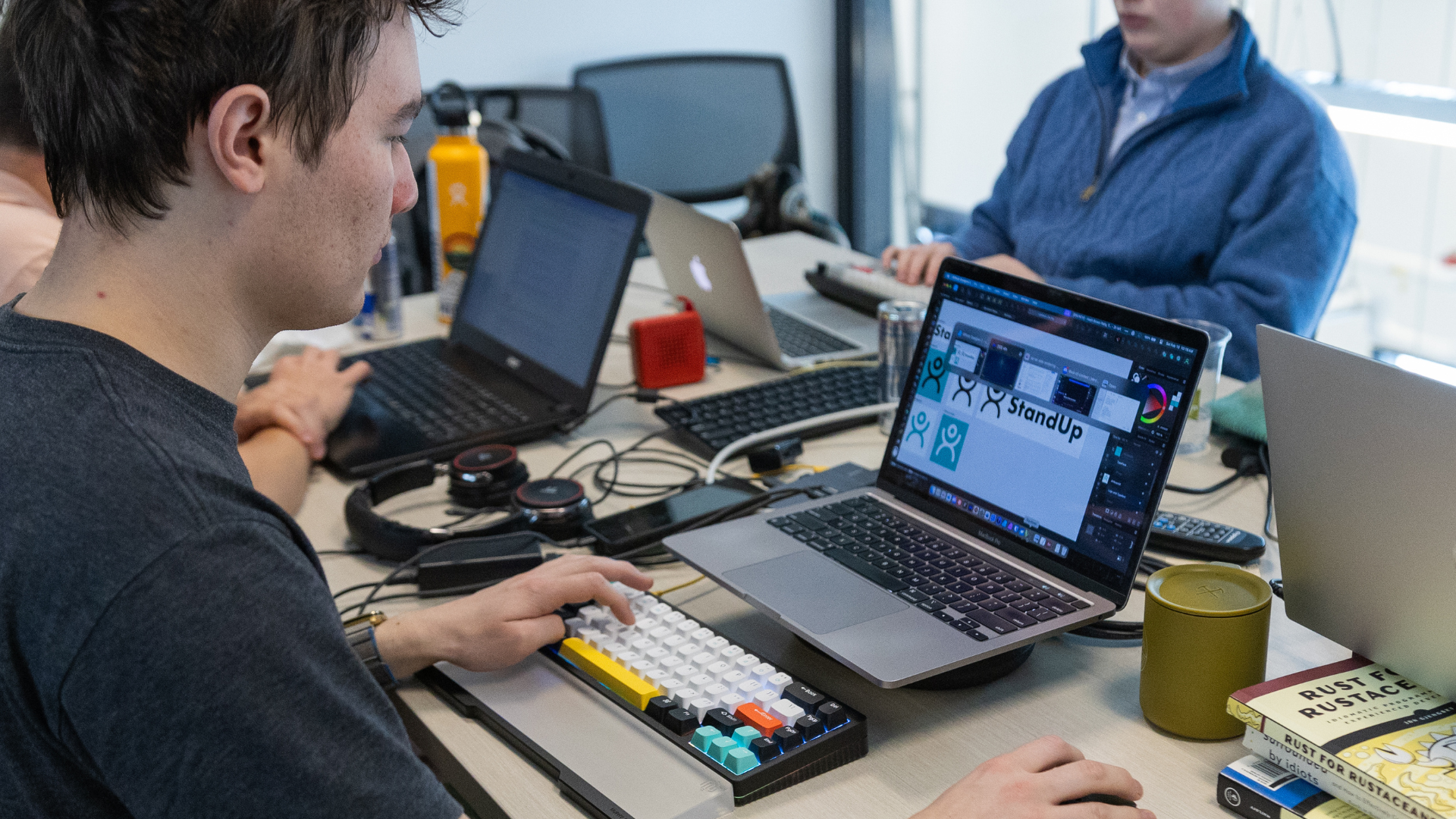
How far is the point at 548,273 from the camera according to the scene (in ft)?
5.32

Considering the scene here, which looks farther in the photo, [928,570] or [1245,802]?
[928,570]

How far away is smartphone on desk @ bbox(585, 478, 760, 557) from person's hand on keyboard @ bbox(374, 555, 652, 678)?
15cm

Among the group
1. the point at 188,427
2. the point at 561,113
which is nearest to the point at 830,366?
the point at 188,427

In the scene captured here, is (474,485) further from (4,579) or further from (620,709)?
(4,579)

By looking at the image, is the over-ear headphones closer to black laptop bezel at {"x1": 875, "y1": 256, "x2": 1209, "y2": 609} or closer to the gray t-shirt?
black laptop bezel at {"x1": 875, "y1": 256, "x2": 1209, "y2": 609}

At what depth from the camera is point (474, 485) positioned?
134 centimetres

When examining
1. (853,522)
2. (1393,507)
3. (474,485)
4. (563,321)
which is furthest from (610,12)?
(1393,507)

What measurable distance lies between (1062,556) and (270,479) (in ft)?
2.82

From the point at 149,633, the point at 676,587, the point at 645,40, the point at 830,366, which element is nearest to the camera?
the point at 149,633

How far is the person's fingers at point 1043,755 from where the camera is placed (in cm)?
80

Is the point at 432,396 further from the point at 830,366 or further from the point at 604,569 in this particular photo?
the point at 604,569

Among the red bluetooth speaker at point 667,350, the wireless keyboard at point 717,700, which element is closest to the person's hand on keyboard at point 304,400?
the red bluetooth speaker at point 667,350

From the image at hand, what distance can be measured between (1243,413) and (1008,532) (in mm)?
539

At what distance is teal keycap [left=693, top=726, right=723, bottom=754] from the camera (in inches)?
33.7
